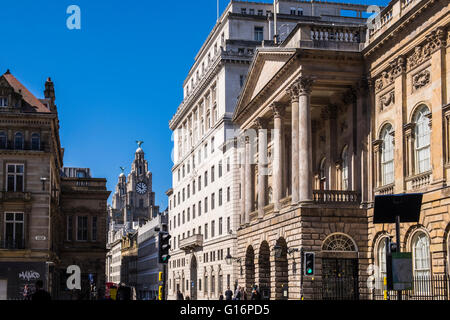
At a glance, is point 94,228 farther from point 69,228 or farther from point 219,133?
point 219,133

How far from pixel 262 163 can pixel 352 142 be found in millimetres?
12699

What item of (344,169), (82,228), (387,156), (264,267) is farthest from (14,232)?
(387,156)

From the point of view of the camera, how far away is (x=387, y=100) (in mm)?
42094

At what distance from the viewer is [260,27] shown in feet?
264

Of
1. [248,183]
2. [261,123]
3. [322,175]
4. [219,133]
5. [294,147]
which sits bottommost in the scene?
[322,175]

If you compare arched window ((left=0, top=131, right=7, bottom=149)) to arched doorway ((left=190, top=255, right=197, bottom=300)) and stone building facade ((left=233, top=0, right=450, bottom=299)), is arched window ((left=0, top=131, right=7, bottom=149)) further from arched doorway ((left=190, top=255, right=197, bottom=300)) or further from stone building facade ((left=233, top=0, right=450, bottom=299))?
arched doorway ((left=190, top=255, right=197, bottom=300))

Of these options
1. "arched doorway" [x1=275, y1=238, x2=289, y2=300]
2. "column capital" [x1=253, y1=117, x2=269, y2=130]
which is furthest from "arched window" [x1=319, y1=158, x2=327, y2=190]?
"arched doorway" [x1=275, y1=238, x2=289, y2=300]

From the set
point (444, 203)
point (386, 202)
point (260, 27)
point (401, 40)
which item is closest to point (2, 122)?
point (260, 27)

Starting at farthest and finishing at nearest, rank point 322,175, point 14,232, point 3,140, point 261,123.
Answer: point 3,140
point 14,232
point 261,123
point 322,175

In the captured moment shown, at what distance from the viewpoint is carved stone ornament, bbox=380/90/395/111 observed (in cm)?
4159

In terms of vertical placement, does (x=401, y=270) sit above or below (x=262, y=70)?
below
